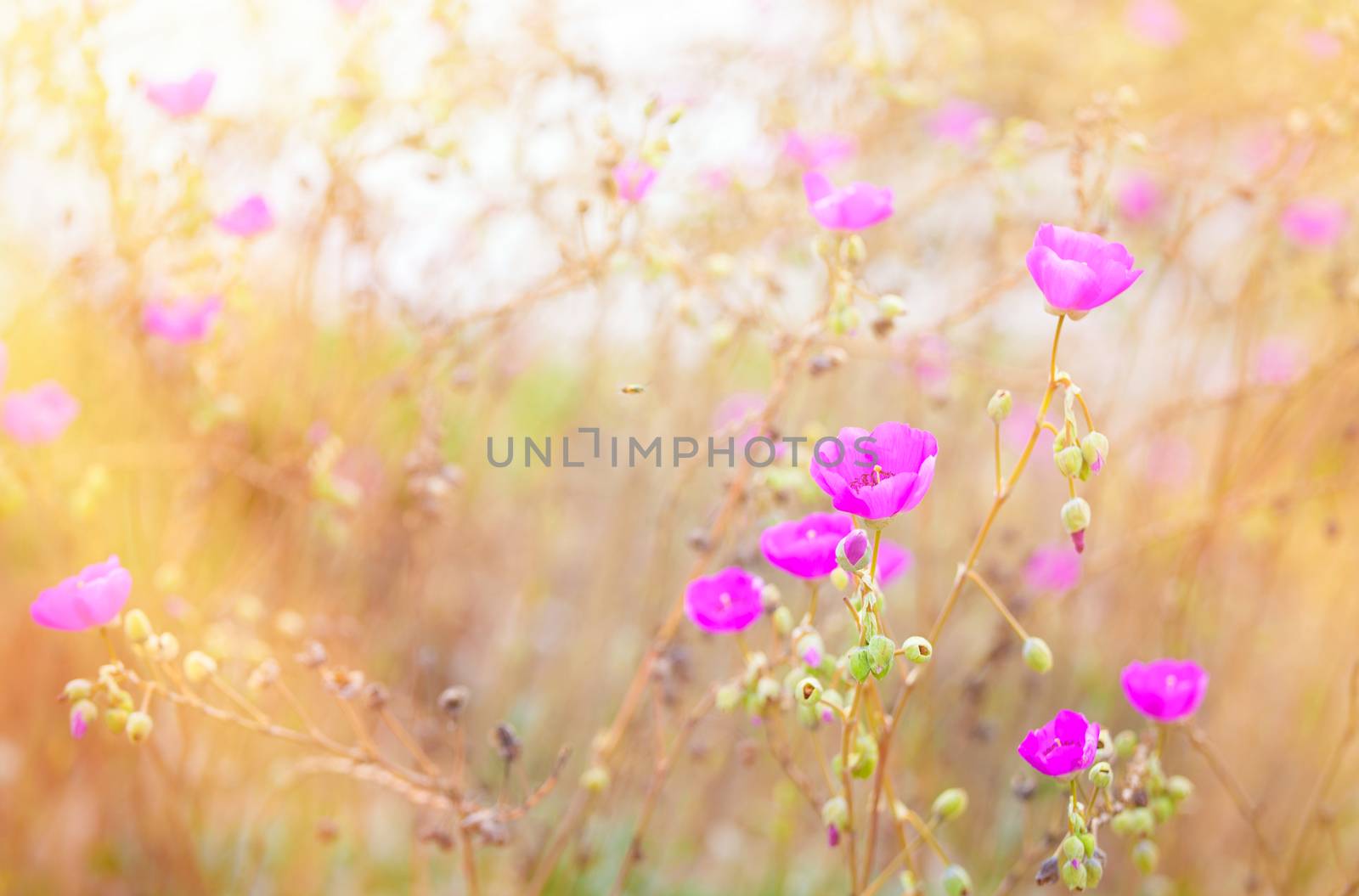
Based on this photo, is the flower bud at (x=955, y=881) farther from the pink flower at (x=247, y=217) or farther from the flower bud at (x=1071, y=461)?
the pink flower at (x=247, y=217)

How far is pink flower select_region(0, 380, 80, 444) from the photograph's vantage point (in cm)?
133

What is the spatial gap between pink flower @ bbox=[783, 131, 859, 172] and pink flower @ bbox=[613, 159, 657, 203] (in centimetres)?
46

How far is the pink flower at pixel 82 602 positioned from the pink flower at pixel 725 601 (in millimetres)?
472

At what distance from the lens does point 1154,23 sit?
227cm

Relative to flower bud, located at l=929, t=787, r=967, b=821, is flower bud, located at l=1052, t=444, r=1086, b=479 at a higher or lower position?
higher

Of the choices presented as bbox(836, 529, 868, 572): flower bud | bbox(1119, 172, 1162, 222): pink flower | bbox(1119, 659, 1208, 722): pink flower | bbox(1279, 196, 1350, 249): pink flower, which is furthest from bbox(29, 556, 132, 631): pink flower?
bbox(1119, 172, 1162, 222): pink flower

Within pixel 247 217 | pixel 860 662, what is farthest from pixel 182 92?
pixel 860 662

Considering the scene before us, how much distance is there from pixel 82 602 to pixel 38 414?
652 mm

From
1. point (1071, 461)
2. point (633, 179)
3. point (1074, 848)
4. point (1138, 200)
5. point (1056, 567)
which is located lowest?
point (1056, 567)

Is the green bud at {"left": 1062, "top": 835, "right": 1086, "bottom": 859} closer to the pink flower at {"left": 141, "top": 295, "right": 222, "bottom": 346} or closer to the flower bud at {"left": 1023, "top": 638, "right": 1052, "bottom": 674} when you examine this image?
the flower bud at {"left": 1023, "top": 638, "right": 1052, "bottom": 674}

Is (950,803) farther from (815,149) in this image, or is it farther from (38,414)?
(38,414)

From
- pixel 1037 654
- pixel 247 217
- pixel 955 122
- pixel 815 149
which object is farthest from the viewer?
pixel 955 122

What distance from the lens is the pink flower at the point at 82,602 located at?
2.69 ft

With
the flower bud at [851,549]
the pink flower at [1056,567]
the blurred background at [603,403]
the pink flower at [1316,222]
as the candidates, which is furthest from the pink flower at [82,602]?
the pink flower at [1316,222]
